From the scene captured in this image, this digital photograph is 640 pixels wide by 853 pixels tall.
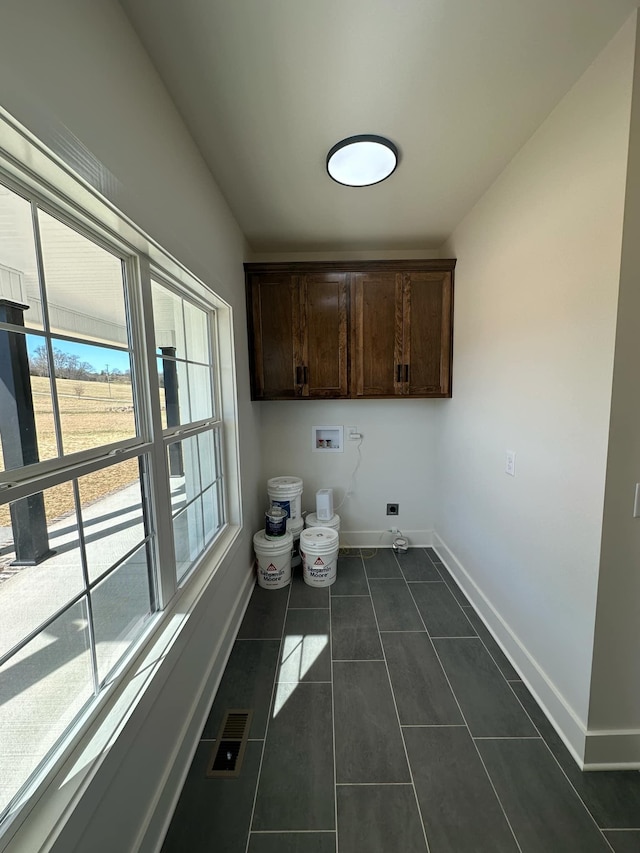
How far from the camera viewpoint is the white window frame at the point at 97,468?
2.19 feet

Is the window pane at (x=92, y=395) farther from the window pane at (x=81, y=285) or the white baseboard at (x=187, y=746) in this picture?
the white baseboard at (x=187, y=746)

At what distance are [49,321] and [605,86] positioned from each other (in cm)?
192

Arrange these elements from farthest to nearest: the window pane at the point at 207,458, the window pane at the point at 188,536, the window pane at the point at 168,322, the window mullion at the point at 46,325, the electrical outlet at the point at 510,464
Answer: the window pane at the point at 207,458 → the electrical outlet at the point at 510,464 → the window pane at the point at 188,536 → the window pane at the point at 168,322 → the window mullion at the point at 46,325

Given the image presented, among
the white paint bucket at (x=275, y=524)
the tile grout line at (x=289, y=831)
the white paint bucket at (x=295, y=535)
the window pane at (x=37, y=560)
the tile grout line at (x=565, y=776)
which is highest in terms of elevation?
the window pane at (x=37, y=560)

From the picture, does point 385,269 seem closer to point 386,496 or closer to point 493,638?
point 386,496

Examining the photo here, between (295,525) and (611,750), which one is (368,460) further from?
(611,750)

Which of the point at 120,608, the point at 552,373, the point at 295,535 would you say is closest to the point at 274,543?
the point at 295,535

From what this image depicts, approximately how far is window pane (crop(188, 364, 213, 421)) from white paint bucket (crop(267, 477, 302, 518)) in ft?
3.01

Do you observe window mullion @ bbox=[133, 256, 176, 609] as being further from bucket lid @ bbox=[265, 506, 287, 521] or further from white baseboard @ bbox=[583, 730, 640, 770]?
white baseboard @ bbox=[583, 730, 640, 770]

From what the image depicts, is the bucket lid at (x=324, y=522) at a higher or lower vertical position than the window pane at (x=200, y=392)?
lower

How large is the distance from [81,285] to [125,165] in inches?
14.6

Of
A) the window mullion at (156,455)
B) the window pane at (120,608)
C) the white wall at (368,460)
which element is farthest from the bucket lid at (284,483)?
the window pane at (120,608)

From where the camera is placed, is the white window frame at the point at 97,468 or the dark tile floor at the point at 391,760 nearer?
the white window frame at the point at 97,468

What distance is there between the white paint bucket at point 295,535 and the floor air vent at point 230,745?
115 cm
